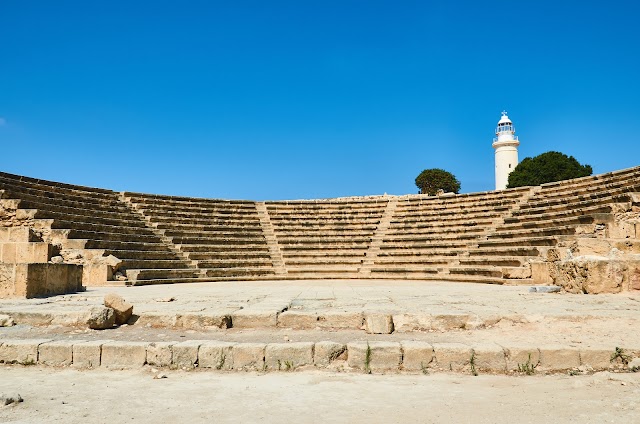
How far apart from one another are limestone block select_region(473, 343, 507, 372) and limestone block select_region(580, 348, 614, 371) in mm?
690

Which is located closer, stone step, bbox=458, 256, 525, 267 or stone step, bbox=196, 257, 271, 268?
stone step, bbox=458, 256, 525, 267

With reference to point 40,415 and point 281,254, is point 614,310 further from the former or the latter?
point 281,254

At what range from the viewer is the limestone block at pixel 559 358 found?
13.7ft

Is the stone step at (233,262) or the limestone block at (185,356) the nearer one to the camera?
the limestone block at (185,356)

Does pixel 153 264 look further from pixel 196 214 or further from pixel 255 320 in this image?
pixel 255 320

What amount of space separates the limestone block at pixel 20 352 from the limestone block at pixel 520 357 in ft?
14.4

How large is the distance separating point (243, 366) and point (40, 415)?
166cm

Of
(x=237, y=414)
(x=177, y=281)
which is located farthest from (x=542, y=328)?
(x=177, y=281)

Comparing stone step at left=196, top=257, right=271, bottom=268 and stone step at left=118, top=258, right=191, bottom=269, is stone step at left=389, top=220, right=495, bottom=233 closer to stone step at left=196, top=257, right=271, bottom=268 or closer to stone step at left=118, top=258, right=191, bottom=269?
stone step at left=196, top=257, right=271, bottom=268

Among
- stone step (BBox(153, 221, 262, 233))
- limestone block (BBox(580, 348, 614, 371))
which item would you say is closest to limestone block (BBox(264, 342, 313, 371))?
limestone block (BBox(580, 348, 614, 371))

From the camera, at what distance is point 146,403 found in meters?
3.45

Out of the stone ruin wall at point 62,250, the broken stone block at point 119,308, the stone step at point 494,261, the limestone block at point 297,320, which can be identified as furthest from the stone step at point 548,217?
the stone ruin wall at point 62,250

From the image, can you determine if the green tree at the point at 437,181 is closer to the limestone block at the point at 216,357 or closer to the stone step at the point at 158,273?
the stone step at the point at 158,273

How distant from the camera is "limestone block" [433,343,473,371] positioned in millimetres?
4238
